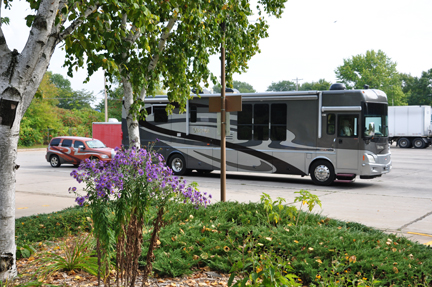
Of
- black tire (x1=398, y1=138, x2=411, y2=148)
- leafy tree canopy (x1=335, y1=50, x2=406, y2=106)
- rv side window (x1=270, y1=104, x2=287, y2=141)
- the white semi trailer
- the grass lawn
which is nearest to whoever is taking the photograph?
the grass lawn

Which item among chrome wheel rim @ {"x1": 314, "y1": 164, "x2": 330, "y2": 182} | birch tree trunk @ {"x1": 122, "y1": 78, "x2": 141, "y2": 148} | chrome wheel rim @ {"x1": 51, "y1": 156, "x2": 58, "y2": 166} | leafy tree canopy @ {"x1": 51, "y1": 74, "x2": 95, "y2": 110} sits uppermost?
leafy tree canopy @ {"x1": 51, "y1": 74, "x2": 95, "y2": 110}

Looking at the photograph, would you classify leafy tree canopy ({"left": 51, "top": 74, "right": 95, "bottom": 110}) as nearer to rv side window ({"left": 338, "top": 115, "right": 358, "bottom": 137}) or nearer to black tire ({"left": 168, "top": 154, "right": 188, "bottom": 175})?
black tire ({"left": 168, "top": 154, "right": 188, "bottom": 175})

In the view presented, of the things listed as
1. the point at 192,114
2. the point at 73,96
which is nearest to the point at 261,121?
the point at 192,114

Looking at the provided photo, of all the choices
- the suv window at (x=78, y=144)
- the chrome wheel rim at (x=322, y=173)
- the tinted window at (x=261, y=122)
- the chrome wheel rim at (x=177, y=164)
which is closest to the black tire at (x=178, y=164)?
the chrome wheel rim at (x=177, y=164)

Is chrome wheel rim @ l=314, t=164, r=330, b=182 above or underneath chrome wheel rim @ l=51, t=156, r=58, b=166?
above

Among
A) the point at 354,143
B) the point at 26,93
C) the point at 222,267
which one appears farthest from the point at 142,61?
the point at 354,143

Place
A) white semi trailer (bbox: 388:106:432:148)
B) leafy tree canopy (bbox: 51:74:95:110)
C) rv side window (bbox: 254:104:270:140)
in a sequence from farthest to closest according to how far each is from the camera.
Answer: leafy tree canopy (bbox: 51:74:95:110)
white semi trailer (bbox: 388:106:432:148)
rv side window (bbox: 254:104:270:140)

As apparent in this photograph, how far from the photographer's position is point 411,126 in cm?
3784

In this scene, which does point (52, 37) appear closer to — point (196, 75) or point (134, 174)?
point (134, 174)

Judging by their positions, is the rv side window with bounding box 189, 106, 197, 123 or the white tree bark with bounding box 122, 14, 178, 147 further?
the rv side window with bounding box 189, 106, 197, 123

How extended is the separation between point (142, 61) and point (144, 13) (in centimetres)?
289

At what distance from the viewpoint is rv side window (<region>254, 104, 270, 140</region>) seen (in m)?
15.8

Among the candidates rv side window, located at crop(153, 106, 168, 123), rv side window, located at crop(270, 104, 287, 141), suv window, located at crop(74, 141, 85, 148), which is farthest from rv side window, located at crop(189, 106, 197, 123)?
suv window, located at crop(74, 141, 85, 148)

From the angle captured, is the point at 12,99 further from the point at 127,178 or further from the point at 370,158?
the point at 370,158
